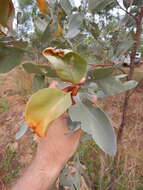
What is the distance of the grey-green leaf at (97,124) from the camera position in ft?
0.85

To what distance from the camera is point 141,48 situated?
24.3 inches

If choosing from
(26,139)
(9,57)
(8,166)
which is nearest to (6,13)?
(9,57)

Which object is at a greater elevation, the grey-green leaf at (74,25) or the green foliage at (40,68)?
the grey-green leaf at (74,25)

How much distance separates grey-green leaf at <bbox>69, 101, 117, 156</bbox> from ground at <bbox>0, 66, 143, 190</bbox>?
435 mm

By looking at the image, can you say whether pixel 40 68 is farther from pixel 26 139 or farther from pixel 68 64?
pixel 26 139

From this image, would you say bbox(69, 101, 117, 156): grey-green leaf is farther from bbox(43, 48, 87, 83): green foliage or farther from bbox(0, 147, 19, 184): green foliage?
bbox(0, 147, 19, 184): green foliage

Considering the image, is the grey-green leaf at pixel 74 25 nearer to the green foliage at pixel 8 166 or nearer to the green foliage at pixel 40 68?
the green foliage at pixel 40 68

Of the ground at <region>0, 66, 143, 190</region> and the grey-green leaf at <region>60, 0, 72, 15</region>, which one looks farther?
the ground at <region>0, 66, 143, 190</region>

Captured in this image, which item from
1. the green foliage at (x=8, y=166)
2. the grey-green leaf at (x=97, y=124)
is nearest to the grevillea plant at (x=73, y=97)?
the grey-green leaf at (x=97, y=124)

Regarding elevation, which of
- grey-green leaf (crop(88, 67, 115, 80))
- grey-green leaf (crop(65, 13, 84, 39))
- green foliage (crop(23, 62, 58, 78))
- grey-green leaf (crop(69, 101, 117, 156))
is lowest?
grey-green leaf (crop(69, 101, 117, 156))

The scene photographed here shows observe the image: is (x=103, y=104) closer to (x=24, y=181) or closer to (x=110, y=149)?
(x=24, y=181)

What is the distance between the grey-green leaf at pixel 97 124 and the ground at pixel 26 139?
44 cm

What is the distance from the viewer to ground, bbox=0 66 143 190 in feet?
4.06

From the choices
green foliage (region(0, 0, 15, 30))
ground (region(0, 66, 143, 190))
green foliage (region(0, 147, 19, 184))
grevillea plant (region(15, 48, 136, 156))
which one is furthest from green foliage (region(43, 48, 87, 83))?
green foliage (region(0, 147, 19, 184))
